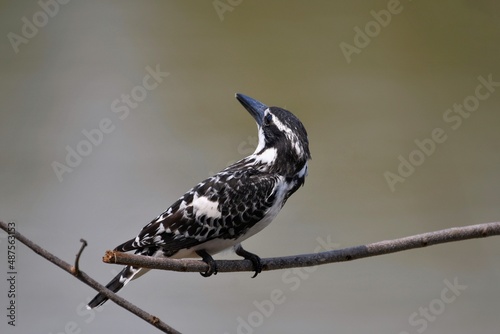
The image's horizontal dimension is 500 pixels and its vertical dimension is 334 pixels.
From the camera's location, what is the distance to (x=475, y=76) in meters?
3.92

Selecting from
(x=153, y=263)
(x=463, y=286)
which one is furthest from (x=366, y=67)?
(x=153, y=263)

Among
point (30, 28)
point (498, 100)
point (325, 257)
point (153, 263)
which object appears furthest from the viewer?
point (498, 100)

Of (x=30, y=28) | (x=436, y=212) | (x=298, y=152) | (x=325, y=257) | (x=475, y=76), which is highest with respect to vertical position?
(x=30, y=28)

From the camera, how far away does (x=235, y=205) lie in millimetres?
2062

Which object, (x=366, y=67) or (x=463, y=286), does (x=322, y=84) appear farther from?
(x=463, y=286)

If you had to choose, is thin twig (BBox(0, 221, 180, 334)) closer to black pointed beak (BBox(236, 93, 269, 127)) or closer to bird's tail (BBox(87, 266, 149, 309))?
bird's tail (BBox(87, 266, 149, 309))

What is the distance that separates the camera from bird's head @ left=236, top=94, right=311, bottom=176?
2125mm

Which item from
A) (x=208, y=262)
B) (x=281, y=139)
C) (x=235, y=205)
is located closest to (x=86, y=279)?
(x=208, y=262)

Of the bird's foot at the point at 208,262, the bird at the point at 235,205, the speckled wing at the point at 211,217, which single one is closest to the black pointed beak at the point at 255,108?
the bird at the point at 235,205

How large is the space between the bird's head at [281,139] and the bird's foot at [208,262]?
12.0 inches

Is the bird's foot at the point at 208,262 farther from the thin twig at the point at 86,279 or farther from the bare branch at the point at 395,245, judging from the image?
the thin twig at the point at 86,279

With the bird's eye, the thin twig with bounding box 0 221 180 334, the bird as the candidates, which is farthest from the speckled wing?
the thin twig with bounding box 0 221 180 334

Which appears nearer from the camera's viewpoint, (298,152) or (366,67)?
(298,152)

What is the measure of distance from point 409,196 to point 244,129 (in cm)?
93
